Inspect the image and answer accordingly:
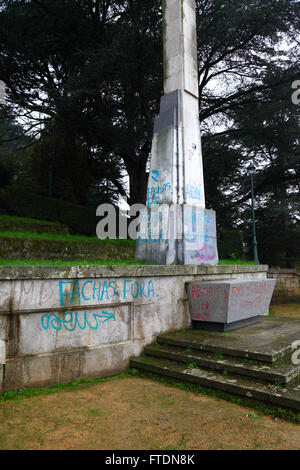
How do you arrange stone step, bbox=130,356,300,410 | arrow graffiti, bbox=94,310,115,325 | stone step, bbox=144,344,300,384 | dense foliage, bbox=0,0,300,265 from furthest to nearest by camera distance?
dense foliage, bbox=0,0,300,265 → arrow graffiti, bbox=94,310,115,325 → stone step, bbox=144,344,300,384 → stone step, bbox=130,356,300,410

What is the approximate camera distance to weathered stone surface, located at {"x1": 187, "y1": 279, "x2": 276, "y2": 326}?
5320 millimetres

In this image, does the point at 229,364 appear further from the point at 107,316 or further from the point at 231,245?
the point at 231,245

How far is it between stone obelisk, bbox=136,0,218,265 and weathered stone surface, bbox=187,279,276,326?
886mm

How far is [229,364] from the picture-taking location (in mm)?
4168

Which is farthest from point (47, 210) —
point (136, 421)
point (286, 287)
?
point (286, 287)

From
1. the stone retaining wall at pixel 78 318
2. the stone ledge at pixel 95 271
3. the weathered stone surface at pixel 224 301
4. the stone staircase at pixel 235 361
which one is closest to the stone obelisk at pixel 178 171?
the stone ledge at pixel 95 271

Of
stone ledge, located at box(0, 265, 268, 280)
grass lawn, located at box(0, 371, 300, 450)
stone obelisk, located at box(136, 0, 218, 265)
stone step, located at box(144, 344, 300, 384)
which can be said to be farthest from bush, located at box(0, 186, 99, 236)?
grass lawn, located at box(0, 371, 300, 450)

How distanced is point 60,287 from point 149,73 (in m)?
11.7

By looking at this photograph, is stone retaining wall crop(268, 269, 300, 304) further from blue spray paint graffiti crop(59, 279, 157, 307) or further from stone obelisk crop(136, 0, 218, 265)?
blue spray paint graffiti crop(59, 279, 157, 307)

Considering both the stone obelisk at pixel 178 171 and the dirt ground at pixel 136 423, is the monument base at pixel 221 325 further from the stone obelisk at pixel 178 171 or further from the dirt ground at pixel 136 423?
the dirt ground at pixel 136 423

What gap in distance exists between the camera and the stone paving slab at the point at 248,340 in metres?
4.30

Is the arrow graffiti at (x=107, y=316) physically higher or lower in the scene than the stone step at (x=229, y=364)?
higher

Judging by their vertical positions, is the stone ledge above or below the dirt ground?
above

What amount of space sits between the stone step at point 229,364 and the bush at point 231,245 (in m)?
10.0
